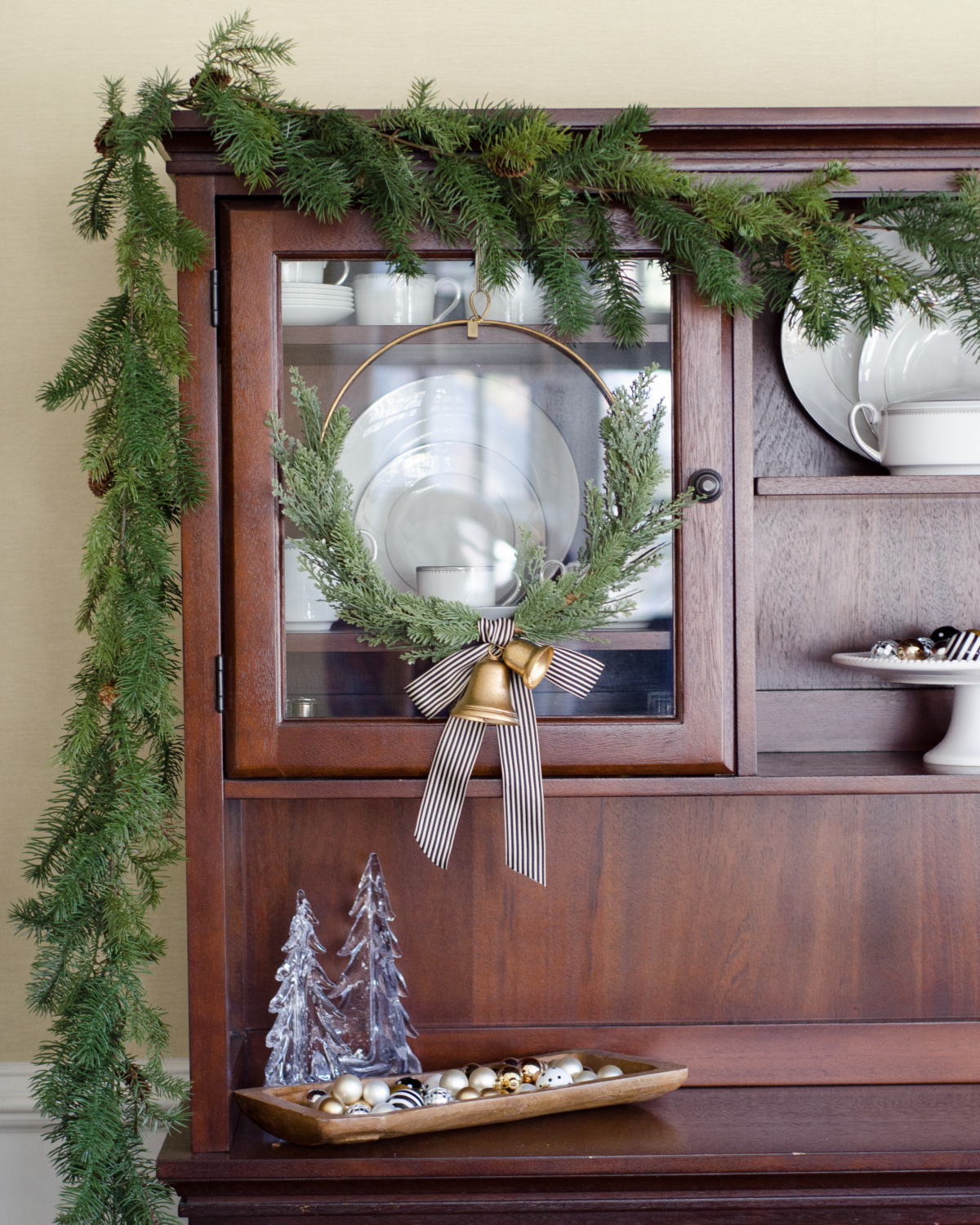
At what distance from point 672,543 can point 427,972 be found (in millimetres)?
609

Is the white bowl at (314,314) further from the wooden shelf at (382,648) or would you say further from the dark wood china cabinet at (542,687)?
the wooden shelf at (382,648)

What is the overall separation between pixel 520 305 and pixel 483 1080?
0.81 meters

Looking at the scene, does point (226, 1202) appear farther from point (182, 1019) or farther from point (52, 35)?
point (52, 35)

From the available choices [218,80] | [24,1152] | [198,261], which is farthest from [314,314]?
Result: [24,1152]

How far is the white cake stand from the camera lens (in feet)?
3.59

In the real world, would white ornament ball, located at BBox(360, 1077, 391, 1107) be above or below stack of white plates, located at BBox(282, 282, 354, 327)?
below

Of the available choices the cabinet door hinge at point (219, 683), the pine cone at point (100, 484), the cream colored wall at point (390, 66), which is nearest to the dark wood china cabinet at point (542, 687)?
the cabinet door hinge at point (219, 683)

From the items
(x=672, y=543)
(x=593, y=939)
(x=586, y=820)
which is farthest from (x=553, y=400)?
(x=593, y=939)

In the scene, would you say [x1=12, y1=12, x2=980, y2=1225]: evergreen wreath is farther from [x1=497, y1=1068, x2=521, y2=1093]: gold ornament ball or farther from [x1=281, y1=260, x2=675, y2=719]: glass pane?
[x1=497, y1=1068, x2=521, y2=1093]: gold ornament ball

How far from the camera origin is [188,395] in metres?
0.98

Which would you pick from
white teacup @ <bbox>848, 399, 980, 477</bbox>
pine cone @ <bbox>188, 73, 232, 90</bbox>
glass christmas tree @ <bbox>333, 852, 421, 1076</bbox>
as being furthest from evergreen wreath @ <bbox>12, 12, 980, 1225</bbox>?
glass christmas tree @ <bbox>333, 852, 421, 1076</bbox>

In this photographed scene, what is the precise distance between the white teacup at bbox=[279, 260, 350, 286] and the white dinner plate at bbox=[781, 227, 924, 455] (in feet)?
1.73

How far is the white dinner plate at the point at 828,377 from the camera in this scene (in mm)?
1173

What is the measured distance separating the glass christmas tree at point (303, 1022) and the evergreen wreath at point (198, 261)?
0.13 m
